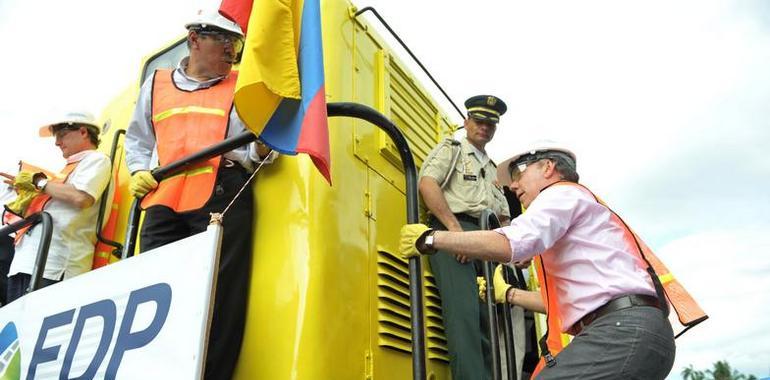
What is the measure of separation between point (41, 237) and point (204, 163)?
882mm

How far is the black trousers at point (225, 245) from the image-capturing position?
211cm

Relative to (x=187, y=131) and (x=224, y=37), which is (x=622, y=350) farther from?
(x=224, y=37)

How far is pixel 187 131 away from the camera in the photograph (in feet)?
8.21

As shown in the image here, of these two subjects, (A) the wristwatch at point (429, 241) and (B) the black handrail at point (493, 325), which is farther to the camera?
(B) the black handrail at point (493, 325)

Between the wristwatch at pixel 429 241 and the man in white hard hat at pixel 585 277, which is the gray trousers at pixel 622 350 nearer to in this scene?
the man in white hard hat at pixel 585 277

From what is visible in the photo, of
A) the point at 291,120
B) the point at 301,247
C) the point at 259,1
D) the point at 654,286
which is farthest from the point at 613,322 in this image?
the point at 259,1

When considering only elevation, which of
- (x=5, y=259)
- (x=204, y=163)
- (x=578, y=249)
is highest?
(x=5, y=259)

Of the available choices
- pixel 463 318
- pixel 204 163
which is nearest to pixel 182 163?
pixel 204 163

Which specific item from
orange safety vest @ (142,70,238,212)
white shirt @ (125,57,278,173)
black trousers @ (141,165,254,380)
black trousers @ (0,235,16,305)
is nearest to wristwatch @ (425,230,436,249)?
black trousers @ (141,165,254,380)

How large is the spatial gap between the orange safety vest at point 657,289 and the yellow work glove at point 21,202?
8.41ft

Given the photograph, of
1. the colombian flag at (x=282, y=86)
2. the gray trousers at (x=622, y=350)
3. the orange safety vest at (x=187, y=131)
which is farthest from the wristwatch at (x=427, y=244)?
the orange safety vest at (x=187, y=131)

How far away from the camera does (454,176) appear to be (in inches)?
137

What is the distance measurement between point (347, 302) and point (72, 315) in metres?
0.95

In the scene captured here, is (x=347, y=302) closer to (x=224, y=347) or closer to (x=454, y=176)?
(x=224, y=347)
